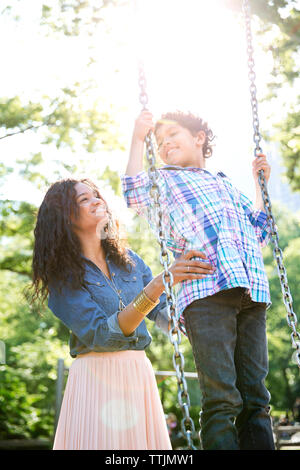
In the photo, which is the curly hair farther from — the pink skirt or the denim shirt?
the pink skirt

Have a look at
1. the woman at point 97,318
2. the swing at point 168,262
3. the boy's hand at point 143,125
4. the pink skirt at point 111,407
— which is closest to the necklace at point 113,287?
the woman at point 97,318

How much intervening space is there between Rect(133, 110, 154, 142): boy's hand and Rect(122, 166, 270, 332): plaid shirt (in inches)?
8.6

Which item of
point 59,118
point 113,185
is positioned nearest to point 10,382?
point 113,185

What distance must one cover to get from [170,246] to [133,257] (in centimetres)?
54

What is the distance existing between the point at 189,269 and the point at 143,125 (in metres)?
0.74

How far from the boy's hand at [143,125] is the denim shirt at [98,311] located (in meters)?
0.76

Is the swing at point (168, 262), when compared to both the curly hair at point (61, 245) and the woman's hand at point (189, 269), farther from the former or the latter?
the curly hair at point (61, 245)

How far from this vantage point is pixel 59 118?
8.66 meters

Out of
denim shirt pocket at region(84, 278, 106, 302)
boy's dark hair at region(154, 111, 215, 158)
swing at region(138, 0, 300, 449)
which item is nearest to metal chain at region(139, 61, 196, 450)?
swing at region(138, 0, 300, 449)

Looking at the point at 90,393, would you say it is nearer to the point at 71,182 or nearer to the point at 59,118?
the point at 71,182

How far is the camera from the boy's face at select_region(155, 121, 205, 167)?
8.39ft

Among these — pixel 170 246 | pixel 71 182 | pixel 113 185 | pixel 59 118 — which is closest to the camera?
pixel 170 246

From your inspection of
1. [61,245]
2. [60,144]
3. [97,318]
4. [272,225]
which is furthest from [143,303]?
[60,144]

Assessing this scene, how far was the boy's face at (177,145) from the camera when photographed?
2559 millimetres
